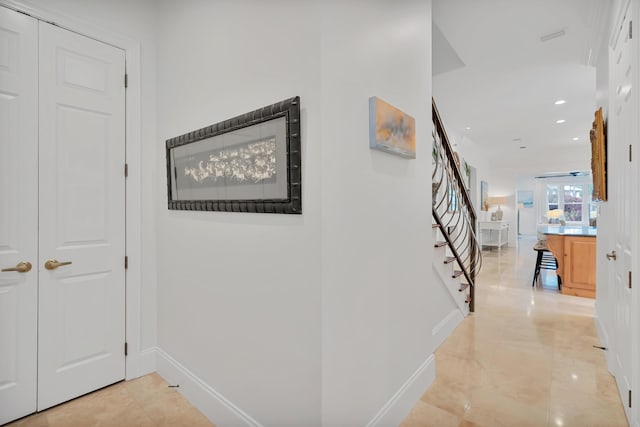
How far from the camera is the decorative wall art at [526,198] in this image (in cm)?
1166

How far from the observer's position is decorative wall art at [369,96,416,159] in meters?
1.55

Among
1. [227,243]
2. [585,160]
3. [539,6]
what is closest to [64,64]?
[227,243]

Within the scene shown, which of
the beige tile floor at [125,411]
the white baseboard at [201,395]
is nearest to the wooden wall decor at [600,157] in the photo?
the white baseboard at [201,395]

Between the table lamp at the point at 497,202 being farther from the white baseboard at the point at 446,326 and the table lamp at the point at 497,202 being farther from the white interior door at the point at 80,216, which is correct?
the white interior door at the point at 80,216

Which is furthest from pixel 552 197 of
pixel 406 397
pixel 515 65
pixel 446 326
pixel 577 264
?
pixel 406 397

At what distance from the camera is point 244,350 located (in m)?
1.66

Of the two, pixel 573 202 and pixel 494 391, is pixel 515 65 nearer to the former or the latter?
pixel 494 391

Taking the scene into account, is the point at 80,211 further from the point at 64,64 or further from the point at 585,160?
the point at 585,160

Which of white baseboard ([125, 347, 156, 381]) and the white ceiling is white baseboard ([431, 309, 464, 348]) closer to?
white baseboard ([125, 347, 156, 381])

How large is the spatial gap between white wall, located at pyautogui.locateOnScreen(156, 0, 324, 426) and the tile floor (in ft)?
0.98

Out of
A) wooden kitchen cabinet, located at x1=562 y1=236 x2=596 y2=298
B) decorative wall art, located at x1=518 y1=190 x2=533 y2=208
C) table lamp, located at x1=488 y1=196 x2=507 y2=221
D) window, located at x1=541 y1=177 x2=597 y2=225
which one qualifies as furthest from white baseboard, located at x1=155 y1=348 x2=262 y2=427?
decorative wall art, located at x1=518 y1=190 x2=533 y2=208

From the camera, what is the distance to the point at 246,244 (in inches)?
64.7

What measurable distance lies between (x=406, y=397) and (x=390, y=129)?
155 cm

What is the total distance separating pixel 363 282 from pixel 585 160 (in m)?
10.5
